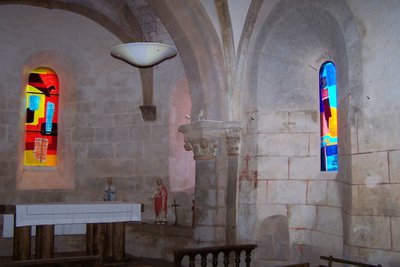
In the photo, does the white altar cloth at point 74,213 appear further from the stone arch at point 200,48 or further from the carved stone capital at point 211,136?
the stone arch at point 200,48

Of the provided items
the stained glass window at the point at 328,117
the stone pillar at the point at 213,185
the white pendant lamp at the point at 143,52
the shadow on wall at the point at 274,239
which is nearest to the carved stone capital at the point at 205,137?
the stone pillar at the point at 213,185

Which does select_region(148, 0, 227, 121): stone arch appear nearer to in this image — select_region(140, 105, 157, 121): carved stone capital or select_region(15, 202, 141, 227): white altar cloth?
select_region(15, 202, 141, 227): white altar cloth

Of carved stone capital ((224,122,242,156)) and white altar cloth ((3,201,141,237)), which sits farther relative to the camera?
carved stone capital ((224,122,242,156))

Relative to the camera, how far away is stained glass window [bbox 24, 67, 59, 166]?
10.3 metres

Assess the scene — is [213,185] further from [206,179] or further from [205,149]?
[205,149]

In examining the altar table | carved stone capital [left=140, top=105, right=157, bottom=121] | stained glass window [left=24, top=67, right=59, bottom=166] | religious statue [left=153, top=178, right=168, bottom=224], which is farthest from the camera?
stained glass window [left=24, top=67, right=59, bottom=166]

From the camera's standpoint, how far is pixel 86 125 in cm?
1038

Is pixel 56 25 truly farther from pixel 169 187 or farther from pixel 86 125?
pixel 169 187

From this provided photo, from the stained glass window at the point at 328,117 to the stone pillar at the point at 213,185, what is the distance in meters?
1.18

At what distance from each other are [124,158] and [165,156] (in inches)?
Answer: 35.8

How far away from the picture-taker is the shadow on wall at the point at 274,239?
7.03 metres

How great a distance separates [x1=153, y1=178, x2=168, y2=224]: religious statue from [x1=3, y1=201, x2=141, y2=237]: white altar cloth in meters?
1.38

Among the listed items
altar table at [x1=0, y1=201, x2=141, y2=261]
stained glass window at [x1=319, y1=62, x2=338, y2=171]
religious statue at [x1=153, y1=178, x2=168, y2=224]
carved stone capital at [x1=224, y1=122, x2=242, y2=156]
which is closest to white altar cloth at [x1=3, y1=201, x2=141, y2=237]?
altar table at [x1=0, y1=201, x2=141, y2=261]

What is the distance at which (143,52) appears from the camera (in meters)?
6.61
